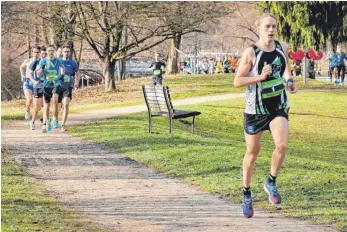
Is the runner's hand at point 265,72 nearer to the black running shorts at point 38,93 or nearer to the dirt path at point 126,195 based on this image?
the dirt path at point 126,195

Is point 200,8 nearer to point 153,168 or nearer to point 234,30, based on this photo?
point 153,168

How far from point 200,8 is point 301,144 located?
1871cm

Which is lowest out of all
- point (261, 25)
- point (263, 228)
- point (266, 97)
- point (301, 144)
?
point (301, 144)

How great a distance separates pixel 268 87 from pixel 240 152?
20.4 ft

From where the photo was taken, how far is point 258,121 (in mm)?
8484

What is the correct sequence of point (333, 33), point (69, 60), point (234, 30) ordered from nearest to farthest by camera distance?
point (69, 60), point (333, 33), point (234, 30)

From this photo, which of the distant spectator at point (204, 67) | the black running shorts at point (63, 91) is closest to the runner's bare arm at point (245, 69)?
the black running shorts at point (63, 91)

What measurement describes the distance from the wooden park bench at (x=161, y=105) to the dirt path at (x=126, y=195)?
2.31 meters

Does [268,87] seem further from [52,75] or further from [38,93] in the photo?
[38,93]

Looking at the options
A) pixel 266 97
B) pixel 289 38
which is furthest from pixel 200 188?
pixel 289 38

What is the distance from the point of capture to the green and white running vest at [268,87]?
8242 mm

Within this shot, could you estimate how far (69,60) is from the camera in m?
18.3

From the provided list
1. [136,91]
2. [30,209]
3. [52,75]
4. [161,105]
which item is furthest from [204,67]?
[30,209]

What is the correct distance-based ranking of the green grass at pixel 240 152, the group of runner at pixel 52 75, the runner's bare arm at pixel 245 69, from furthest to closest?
the group of runner at pixel 52 75, the green grass at pixel 240 152, the runner's bare arm at pixel 245 69
